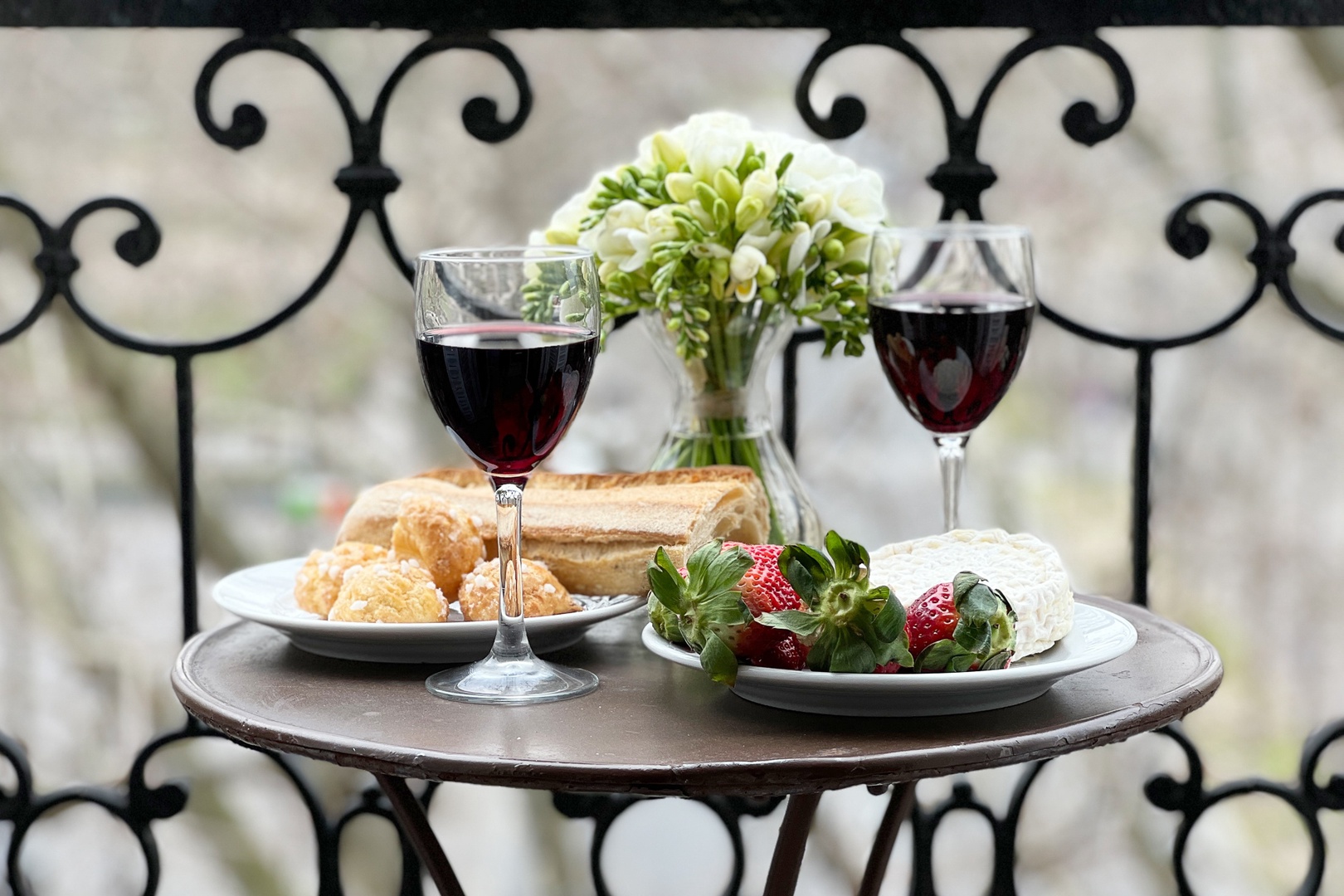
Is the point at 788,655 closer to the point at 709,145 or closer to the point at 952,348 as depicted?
the point at 952,348

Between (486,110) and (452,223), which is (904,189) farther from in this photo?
(486,110)

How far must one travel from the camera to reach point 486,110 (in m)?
1.48

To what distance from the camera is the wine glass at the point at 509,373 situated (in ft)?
3.15

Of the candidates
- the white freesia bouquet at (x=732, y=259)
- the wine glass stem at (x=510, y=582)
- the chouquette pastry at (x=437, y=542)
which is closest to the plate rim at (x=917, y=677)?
the wine glass stem at (x=510, y=582)

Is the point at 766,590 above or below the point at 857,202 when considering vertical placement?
below

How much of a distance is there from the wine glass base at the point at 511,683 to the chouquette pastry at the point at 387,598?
0.05 metres

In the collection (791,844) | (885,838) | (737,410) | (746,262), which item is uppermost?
(746,262)

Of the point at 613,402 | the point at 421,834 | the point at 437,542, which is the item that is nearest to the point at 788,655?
the point at 437,542

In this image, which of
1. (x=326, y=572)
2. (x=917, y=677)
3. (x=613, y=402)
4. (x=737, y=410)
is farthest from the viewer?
(x=613, y=402)

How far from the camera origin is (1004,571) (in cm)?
101

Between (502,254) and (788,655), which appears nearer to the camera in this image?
(788,655)

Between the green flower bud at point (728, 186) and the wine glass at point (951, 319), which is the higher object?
the green flower bud at point (728, 186)

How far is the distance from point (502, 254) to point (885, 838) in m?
0.65

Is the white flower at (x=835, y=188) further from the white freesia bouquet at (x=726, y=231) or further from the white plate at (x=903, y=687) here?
the white plate at (x=903, y=687)
